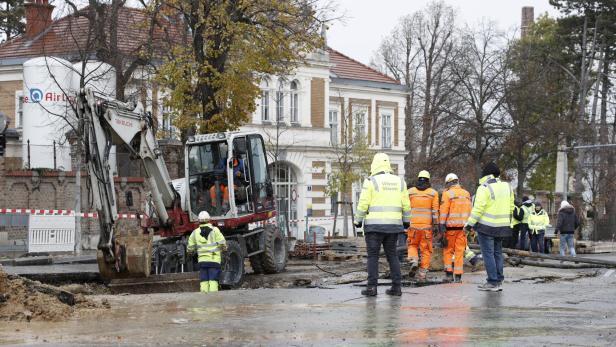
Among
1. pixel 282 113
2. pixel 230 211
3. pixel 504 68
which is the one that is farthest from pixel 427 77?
pixel 230 211

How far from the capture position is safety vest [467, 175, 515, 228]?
1530 cm

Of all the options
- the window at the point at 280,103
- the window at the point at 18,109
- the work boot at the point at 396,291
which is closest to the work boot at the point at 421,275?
the work boot at the point at 396,291

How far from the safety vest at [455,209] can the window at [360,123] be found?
33201 mm

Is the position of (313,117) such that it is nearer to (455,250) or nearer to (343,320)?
(455,250)

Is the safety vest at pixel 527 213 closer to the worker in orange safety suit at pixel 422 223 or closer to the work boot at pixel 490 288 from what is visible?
the worker in orange safety suit at pixel 422 223

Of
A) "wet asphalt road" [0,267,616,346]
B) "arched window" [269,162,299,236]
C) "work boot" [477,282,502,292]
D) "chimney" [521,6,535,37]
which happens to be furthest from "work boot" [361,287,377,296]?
"chimney" [521,6,535,37]

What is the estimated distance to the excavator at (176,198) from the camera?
1823cm

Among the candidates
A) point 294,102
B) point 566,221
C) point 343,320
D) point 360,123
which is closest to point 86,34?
point 566,221

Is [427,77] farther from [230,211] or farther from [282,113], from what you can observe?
[230,211]

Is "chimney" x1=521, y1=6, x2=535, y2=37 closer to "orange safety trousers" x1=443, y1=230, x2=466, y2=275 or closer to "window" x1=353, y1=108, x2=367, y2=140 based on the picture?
"window" x1=353, y1=108, x2=367, y2=140

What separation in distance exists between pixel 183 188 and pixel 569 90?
4497 cm

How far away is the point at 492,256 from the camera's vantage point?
15.3 meters

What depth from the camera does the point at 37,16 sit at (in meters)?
42.5

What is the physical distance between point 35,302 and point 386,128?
45.6 meters
